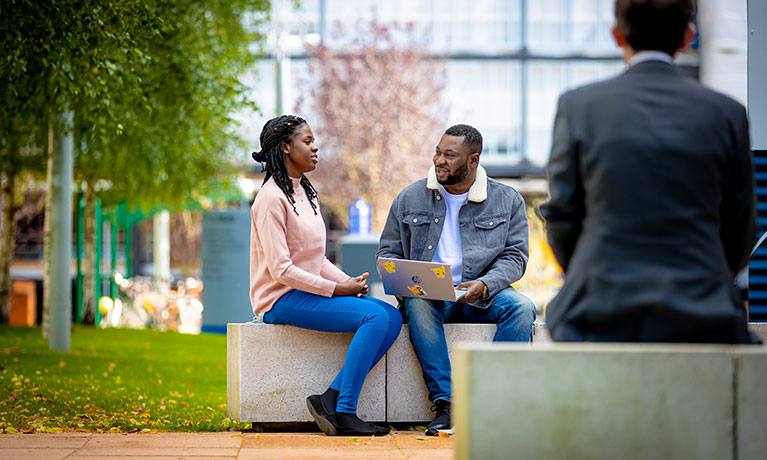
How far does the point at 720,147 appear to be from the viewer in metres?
2.86

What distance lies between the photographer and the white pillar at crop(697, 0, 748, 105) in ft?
22.0

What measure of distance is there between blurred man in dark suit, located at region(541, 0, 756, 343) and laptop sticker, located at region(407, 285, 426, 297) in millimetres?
2642

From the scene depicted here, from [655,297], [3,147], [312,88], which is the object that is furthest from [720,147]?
[312,88]

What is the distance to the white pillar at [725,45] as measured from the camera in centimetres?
669

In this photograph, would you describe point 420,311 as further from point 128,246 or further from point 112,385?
point 128,246

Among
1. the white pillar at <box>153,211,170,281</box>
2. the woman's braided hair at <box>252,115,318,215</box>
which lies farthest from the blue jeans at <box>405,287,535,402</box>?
the white pillar at <box>153,211,170,281</box>

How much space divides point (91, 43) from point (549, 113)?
99.4 feet

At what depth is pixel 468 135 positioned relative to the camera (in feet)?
19.7

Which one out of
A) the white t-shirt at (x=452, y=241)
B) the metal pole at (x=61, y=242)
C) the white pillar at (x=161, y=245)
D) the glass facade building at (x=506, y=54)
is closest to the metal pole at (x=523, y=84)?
the glass facade building at (x=506, y=54)

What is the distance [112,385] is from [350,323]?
13.1ft

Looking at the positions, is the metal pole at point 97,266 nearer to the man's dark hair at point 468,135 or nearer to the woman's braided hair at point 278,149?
the woman's braided hair at point 278,149

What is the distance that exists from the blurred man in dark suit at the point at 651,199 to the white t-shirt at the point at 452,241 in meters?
2.90

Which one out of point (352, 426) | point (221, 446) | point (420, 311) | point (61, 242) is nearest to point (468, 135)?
point (420, 311)

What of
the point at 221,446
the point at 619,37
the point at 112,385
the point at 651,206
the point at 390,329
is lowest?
the point at 112,385
